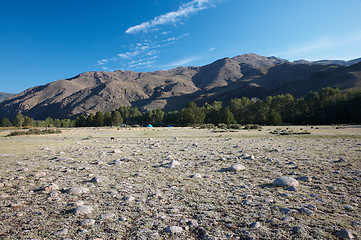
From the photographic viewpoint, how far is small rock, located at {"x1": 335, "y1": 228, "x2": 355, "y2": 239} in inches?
86.2

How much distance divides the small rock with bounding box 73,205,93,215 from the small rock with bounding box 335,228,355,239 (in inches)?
141

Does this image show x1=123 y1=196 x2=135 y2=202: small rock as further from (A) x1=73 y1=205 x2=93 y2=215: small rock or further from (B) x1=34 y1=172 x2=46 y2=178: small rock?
(B) x1=34 y1=172 x2=46 y2=178: small rock

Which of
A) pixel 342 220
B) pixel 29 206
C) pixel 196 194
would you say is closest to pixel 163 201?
pixel 196 194

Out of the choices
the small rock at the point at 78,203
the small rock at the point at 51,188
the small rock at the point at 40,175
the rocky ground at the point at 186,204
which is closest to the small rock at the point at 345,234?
the rocky ground at the point at 186,204

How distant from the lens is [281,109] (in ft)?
263

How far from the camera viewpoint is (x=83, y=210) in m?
3.12

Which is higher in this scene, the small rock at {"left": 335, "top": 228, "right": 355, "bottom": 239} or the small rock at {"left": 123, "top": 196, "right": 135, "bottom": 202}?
the small rock at {"left": 123, "top": 196, "right": 135, "bottom": 202}

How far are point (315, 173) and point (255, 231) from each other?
3631mm

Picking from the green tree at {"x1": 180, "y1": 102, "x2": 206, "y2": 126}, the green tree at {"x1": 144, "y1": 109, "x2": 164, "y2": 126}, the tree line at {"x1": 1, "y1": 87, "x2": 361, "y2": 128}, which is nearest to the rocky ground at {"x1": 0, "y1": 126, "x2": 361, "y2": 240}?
the tree line at {"x1": 1, "y1": 87, "x2": 361, "y2": 128}

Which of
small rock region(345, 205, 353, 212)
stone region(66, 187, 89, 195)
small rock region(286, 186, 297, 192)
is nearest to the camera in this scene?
small rock region(345, 205, 353, 212)

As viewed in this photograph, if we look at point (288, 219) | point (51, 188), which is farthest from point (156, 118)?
point (288, 219)

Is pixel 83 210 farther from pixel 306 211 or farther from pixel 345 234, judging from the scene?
pixel 345 234

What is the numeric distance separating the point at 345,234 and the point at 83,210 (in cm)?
373

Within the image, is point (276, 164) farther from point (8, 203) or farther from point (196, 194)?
point (8, 203)
